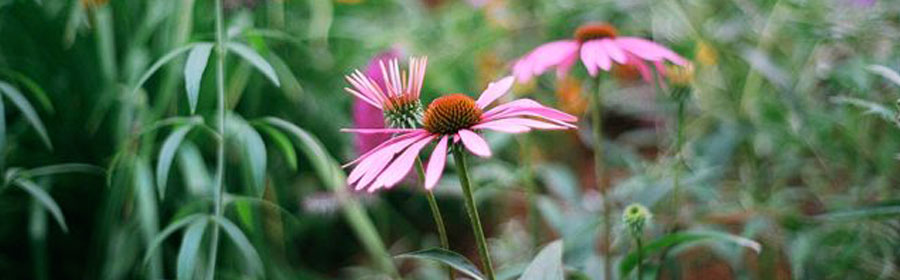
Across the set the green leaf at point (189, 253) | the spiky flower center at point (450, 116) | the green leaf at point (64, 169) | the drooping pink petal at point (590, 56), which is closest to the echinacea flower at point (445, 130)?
the spiky flower center at point (450, 116)

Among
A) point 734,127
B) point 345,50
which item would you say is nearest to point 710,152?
point 734,127

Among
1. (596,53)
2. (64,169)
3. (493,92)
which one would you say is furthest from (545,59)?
(64,169)

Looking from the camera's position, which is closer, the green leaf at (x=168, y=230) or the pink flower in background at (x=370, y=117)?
the green leaf at (x=168, y=230)

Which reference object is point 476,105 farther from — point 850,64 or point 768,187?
point 768,187

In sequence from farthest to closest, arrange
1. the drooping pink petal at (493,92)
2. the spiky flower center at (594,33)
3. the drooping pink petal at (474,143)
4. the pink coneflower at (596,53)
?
the spiky flower center at (594,33), the pink coneflower at (596,53), the drooping pink petal at (493,92), the drooping pink petal at (474,143)

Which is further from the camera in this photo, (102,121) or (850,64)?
(102,121)

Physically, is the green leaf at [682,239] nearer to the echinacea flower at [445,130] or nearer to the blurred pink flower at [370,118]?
the echinacea flower at [445,130]
